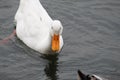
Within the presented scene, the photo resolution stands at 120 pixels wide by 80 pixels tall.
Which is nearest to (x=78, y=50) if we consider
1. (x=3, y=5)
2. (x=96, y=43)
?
(x=96, y=43)

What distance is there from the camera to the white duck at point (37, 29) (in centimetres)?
1238

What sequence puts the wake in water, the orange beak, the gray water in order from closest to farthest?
the gray water < the orange beak < the wake in water

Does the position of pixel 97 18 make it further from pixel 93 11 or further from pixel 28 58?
pixel 28 58

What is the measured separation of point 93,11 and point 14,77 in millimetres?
3763

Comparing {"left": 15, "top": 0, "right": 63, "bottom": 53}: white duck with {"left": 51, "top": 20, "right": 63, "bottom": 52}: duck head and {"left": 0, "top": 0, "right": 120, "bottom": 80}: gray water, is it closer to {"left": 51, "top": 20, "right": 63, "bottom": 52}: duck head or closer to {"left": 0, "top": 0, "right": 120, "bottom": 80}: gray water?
{"left": 51, "top": 20, "right": 63, "bottom": 52}: duck head

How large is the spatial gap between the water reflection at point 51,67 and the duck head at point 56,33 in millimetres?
310

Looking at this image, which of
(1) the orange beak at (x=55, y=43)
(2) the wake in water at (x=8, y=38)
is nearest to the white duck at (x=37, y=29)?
(1) the orange beak at (x=55, y=43)

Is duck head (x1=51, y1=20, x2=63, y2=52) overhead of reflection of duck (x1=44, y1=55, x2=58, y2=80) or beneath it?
overhead

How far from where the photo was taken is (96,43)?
1316cm

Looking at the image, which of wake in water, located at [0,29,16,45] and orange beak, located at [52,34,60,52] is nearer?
orange beak, located at [52,34,60,52]

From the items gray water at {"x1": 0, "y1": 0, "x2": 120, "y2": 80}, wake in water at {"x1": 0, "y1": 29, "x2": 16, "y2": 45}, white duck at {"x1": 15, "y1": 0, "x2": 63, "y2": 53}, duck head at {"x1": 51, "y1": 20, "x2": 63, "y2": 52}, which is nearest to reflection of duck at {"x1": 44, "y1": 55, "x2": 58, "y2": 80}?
gray water at {"x1": 0, "y1": 0, "x2": 120, "y2": 80}

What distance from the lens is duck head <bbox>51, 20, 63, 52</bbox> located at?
12.1 meters

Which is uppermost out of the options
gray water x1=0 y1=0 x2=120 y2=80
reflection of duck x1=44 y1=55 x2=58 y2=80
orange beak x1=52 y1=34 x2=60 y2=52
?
orange beak x1=52 y1=34 x2=60 y2=52

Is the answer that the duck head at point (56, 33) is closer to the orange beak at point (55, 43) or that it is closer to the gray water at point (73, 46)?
the orange beak at point (55, 43)
